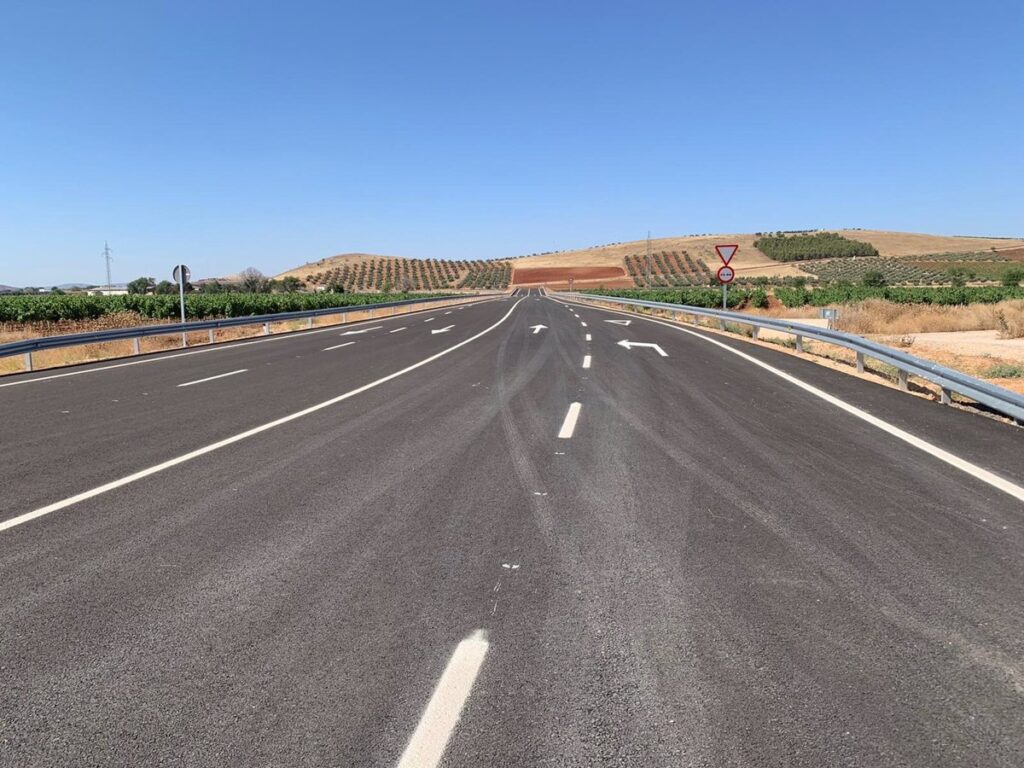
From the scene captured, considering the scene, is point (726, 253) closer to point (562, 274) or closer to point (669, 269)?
point (669, 269)

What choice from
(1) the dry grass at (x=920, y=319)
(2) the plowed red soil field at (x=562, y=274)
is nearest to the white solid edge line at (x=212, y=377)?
(1) the dry grass at (x=920, y=319)

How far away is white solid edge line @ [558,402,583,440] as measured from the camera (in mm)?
8258

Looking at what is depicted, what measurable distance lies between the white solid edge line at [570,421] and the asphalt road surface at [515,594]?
117 millimetres

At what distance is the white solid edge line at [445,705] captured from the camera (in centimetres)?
261

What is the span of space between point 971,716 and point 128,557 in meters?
4.83

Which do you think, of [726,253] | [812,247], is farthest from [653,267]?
[726,253]

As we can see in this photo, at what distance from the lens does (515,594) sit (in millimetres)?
3953

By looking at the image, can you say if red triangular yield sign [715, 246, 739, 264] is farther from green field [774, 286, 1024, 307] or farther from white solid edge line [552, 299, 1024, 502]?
green field [774, 286, 1024, 307]

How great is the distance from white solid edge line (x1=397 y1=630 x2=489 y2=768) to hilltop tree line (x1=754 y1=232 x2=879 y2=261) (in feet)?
555

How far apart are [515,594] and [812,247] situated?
182189 mm

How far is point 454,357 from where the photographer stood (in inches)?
683

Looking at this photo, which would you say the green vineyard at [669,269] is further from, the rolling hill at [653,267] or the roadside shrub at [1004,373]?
the roadside shrub at [1004,373]

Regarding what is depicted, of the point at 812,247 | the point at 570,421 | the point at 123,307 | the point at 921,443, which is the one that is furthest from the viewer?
the point at 812,247

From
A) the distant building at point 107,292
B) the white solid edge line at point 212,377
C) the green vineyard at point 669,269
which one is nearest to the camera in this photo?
the white solid edge line at point 212,377
